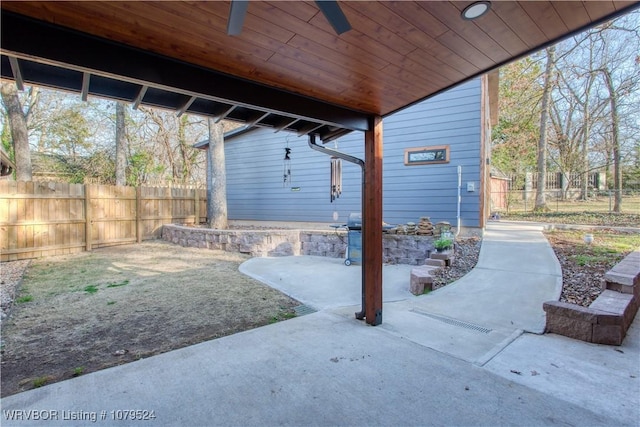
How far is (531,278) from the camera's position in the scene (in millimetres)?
4570

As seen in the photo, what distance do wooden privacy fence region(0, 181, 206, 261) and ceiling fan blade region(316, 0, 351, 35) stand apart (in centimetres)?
867

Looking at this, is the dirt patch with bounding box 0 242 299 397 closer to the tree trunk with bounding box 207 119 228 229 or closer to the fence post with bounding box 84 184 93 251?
the fence post with bounding box 84 184 93 251

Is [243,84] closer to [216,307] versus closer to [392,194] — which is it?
[216,307]

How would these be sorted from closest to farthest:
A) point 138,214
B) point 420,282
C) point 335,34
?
point 335,34 < point 420,282 < point 138,214

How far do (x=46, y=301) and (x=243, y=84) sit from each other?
4.03 metres

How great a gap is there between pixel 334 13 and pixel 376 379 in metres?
2.24

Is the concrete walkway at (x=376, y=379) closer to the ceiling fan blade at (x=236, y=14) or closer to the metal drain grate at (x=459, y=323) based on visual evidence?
the metal drain grate at (x=459, y=323)

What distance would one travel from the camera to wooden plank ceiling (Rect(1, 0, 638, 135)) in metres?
1.70

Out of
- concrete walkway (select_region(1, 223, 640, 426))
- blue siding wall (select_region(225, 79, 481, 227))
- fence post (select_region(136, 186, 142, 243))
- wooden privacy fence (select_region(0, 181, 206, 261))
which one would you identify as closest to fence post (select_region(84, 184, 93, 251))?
wooden privacy fence (select_region(0, 181, 206, 261))

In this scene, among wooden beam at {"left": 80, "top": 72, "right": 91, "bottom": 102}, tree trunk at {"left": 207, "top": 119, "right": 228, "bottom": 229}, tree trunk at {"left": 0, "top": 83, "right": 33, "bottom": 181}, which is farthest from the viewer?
tree trunk at {"left": 207, "top": 119, "right": 228, "bottom": 229}

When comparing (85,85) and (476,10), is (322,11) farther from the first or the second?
(85,85)

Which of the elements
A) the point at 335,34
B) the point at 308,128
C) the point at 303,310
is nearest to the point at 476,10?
the point at 335,34

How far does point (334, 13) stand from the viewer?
4.42 ft

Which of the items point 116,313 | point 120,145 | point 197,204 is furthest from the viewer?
point 120,145
